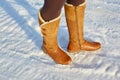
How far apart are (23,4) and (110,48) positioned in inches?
48.9

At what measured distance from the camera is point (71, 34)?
2160 mm

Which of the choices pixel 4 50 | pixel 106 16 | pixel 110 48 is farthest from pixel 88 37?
pixel 4 50

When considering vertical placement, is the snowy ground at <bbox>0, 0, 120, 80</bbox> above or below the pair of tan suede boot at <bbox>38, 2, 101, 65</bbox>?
below

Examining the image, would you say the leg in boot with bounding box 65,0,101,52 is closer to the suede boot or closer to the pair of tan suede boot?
the pair of tan suede boot

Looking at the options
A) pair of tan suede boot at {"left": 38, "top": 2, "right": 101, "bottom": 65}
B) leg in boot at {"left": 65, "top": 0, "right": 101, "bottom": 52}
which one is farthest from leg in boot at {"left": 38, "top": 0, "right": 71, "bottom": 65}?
leg in boot at {"left": 65, "top": 0, "right": 101, "bottom": 52}

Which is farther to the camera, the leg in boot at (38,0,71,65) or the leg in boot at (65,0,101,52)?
the leg in boot at (65,0,101,52)

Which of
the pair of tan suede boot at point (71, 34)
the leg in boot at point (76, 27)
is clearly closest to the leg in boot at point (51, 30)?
the pair of tan suede boot at point (71, 34)

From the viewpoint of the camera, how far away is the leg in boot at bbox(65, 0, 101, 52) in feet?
6.74

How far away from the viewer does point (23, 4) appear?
321 cm

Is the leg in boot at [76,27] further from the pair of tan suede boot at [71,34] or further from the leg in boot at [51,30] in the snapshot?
the leg in boot at [51,30]

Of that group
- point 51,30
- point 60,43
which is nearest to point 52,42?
point 51,30

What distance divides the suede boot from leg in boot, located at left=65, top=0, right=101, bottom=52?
0.12 meters

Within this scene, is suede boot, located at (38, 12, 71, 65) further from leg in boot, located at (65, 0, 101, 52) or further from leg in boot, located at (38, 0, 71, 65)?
leg in boot, located at (65, 0, 101, 52)

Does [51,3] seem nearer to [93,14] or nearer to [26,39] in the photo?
[26,39]
